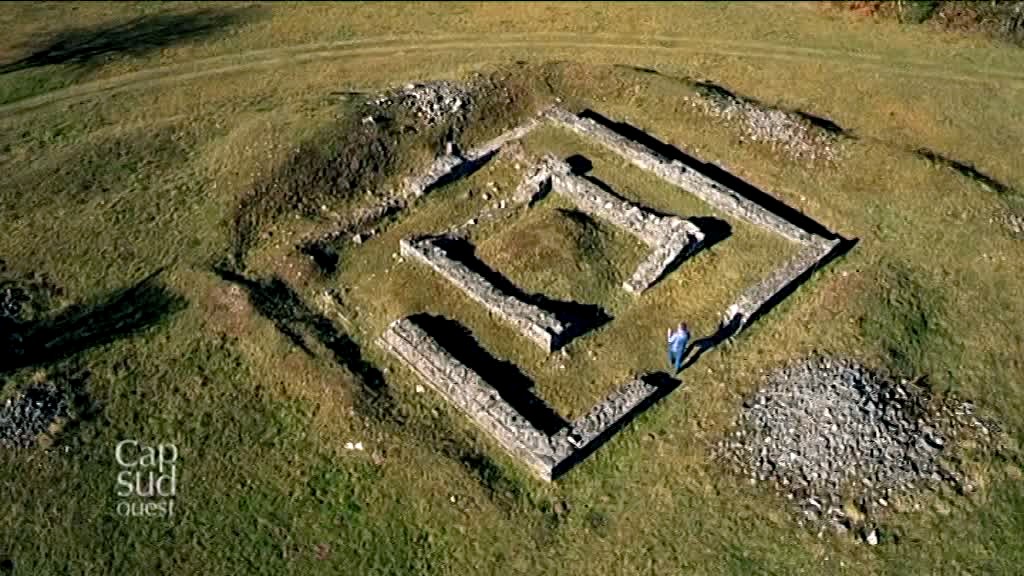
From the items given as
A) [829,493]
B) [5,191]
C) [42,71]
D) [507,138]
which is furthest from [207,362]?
[42,71]

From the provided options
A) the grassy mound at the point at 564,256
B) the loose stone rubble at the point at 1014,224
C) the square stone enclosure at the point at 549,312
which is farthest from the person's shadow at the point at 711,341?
the loose stone rubble at the point at 1014,224

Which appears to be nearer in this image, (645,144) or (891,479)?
(891,479)

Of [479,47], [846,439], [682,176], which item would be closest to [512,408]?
[846,439]

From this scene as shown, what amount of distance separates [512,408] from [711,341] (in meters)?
7.16

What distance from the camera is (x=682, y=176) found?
112 feet

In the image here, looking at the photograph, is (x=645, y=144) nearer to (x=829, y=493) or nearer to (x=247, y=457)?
(x=829, y=493)

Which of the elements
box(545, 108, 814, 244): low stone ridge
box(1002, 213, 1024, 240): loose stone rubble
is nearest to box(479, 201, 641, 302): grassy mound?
box(545, 108, 814, 244): low stone ridge

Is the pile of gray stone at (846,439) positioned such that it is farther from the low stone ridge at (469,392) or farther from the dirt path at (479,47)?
the dirt path at (479,47)

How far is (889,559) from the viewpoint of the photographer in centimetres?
2345

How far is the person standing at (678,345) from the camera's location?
88.3 ft

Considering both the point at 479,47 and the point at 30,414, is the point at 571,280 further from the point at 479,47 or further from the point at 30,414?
the point at 479,47

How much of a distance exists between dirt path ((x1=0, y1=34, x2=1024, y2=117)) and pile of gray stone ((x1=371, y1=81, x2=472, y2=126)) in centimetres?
717

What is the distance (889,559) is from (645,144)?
19595 mm

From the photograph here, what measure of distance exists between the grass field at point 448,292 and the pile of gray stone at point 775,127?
1.75ft
